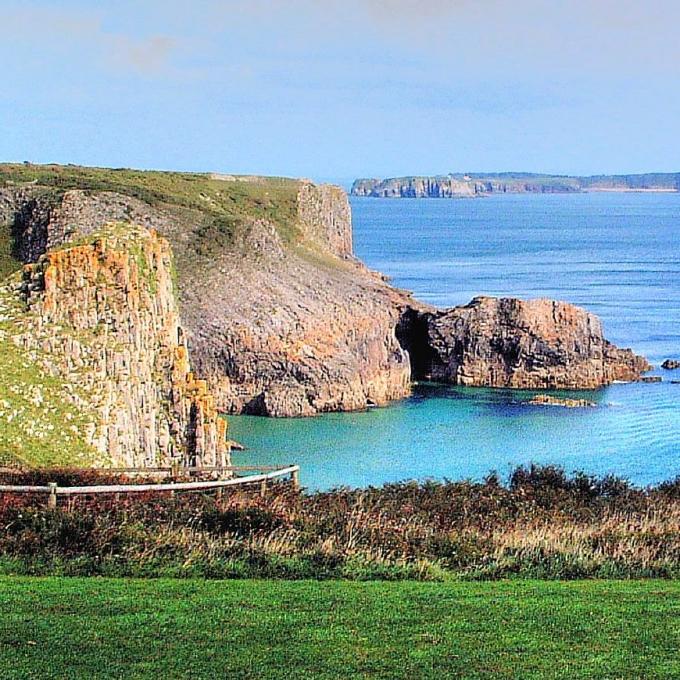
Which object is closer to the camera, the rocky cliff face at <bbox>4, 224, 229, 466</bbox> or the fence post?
the fence post

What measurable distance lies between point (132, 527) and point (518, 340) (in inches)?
2297

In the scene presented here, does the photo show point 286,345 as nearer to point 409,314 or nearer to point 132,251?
point 409,314

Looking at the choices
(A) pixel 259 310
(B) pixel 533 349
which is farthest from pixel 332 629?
(B) pixel 533 349

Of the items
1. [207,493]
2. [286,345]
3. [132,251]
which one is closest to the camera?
[207,493]

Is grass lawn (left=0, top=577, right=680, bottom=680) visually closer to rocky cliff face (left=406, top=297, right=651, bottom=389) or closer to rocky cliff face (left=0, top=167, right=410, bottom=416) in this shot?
rocky cliff face (left=0, top=167, right=410, bottom=416)

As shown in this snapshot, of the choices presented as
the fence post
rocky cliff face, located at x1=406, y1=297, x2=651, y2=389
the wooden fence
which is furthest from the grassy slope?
the fence post

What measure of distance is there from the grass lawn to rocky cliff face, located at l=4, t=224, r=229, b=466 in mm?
15817

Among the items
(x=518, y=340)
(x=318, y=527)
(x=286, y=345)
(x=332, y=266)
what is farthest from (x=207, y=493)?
(x=332, y=266)

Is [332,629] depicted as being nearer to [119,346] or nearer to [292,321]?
[119,346]

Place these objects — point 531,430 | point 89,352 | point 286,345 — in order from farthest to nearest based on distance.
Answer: point 286,345 → point 531,430 → point 89,352

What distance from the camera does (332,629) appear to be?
1220 cm

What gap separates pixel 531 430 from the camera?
5862 cm

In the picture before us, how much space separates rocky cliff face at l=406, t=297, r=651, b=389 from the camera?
72250mm

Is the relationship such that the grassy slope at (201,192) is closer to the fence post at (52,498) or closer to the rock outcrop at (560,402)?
the rock outcrop at (560,402)
